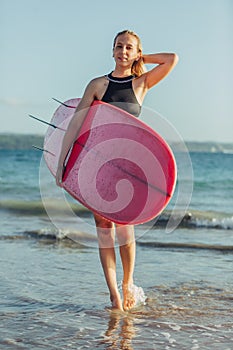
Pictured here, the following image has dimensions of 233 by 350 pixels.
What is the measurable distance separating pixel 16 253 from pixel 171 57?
2987 mm

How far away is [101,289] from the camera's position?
16.2 feet

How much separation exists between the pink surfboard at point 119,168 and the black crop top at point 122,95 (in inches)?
3.2

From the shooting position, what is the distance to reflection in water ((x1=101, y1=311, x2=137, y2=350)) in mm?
3678

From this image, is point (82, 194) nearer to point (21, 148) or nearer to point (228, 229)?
point (228, 229)

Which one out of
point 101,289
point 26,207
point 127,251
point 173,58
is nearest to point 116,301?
point 127,251

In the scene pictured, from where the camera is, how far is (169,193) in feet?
13.1

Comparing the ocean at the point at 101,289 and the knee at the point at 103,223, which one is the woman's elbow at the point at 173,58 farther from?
the ocean at the point at 101,289

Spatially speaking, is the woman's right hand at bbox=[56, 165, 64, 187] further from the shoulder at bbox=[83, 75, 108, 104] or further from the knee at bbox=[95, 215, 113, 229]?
the shoulder at bbox=[83, 75, 108, 104]

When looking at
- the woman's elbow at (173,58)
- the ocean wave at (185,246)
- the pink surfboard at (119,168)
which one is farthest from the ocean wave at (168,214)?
the woman's elbow at (173,58)

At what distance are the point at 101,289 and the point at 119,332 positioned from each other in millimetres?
1068

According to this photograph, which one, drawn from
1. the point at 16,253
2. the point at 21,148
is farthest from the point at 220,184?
the point at 21,148

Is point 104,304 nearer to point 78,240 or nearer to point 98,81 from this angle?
point 98,81

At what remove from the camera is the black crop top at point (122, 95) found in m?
4.10

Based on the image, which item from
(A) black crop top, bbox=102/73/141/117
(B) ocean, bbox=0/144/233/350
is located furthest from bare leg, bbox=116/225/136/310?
(A) black crop top, bbox=102/73/141/117
